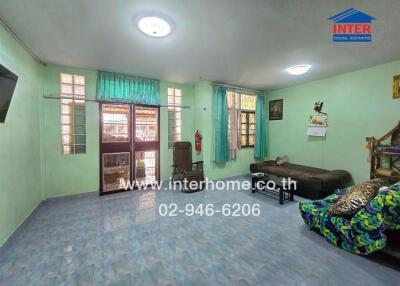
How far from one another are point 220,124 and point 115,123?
2544 millimetres

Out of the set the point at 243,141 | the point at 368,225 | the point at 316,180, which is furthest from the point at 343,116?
the point at 368,225

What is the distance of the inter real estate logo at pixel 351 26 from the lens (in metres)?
1.91

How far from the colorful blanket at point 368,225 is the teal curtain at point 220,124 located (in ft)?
9.24

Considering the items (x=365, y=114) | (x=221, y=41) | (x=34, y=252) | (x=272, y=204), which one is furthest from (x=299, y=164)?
(x=34, y=252)

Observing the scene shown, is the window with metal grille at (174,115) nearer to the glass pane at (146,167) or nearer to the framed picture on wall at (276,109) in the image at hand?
the glass pane at (146,167)

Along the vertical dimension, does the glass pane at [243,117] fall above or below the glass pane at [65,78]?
Answer: below

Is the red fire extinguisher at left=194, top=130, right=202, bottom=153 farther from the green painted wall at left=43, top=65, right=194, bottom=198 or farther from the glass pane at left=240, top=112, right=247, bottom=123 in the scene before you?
the green painted wall at left=43, top=65, right=194, bottom=198

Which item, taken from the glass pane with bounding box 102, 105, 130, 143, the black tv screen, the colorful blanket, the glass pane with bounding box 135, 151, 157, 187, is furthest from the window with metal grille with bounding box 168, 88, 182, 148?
the colorful blanket

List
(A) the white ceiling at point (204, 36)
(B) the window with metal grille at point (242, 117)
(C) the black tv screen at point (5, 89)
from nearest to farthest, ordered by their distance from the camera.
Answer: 1. (A) the white ceiling at point (204, 36)
2. (C) the black tv screen at point (5, 89)
3. (B) the window with metal grille at point (242, 117)

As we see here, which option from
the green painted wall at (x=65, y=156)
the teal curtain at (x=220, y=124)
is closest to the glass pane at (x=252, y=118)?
the teal curtain at (x=220, y=124)

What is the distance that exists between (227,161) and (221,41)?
3162 millimetres

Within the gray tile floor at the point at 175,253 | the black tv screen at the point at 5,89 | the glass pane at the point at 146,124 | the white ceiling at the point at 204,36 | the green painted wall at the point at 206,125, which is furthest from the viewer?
the green painted wall at the point at 206,125

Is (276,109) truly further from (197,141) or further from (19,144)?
(19,144)

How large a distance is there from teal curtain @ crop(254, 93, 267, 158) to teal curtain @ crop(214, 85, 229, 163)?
124 centimetres
